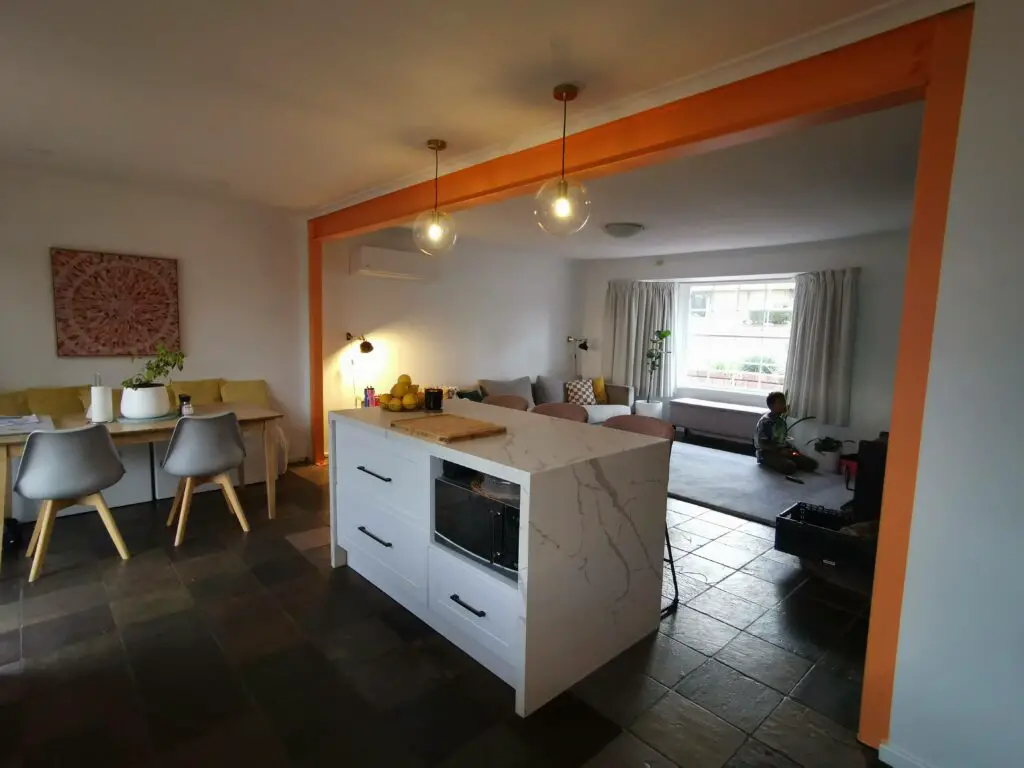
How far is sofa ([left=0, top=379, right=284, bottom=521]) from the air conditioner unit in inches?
61.7

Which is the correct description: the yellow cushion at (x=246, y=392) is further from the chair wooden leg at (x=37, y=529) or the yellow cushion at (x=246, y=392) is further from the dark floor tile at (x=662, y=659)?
the dark floor tile at (x=662, y=659)

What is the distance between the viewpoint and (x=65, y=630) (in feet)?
7.39

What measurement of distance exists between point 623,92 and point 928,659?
7.43ft

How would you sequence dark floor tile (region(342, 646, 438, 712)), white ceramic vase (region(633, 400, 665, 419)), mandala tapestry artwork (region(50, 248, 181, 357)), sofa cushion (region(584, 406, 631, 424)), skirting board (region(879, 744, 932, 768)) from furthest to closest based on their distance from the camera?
white ceramic vase (region(633, 400, 665, 419))
sofa cushion (region(584, 406, 631, 424))
mandala tapestry artwork (region(50, 248, 181, 357))
dark floor tile (region(342, 646, 438, 712))
skirting board (region(879, 744, 932, 768))

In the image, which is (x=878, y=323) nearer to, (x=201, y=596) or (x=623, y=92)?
→ (x=623, y=92)

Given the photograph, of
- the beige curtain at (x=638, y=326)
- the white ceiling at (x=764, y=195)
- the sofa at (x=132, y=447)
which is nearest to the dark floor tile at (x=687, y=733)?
the white ceiling at (x=764, y=195)

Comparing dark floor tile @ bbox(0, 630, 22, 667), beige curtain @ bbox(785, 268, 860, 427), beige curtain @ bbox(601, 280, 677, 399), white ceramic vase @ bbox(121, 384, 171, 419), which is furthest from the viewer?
beige curtain @ bbox(601, 280, 677, 399)

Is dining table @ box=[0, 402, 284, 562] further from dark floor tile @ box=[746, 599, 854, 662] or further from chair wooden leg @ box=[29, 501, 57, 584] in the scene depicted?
dark floor tile @ box=[746, 599, 854, 662]

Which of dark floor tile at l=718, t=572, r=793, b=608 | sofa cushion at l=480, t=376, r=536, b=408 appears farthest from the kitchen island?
sofa cushion at l=480, t=376, r=536, b=408

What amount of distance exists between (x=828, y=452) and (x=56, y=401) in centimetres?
671

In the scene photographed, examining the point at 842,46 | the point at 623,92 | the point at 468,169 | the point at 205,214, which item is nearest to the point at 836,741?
the point at 842,46

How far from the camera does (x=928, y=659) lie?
1.56 metres

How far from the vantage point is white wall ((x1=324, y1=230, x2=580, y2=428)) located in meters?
5.05

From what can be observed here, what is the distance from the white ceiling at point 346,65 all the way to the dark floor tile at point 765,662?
2317mm
